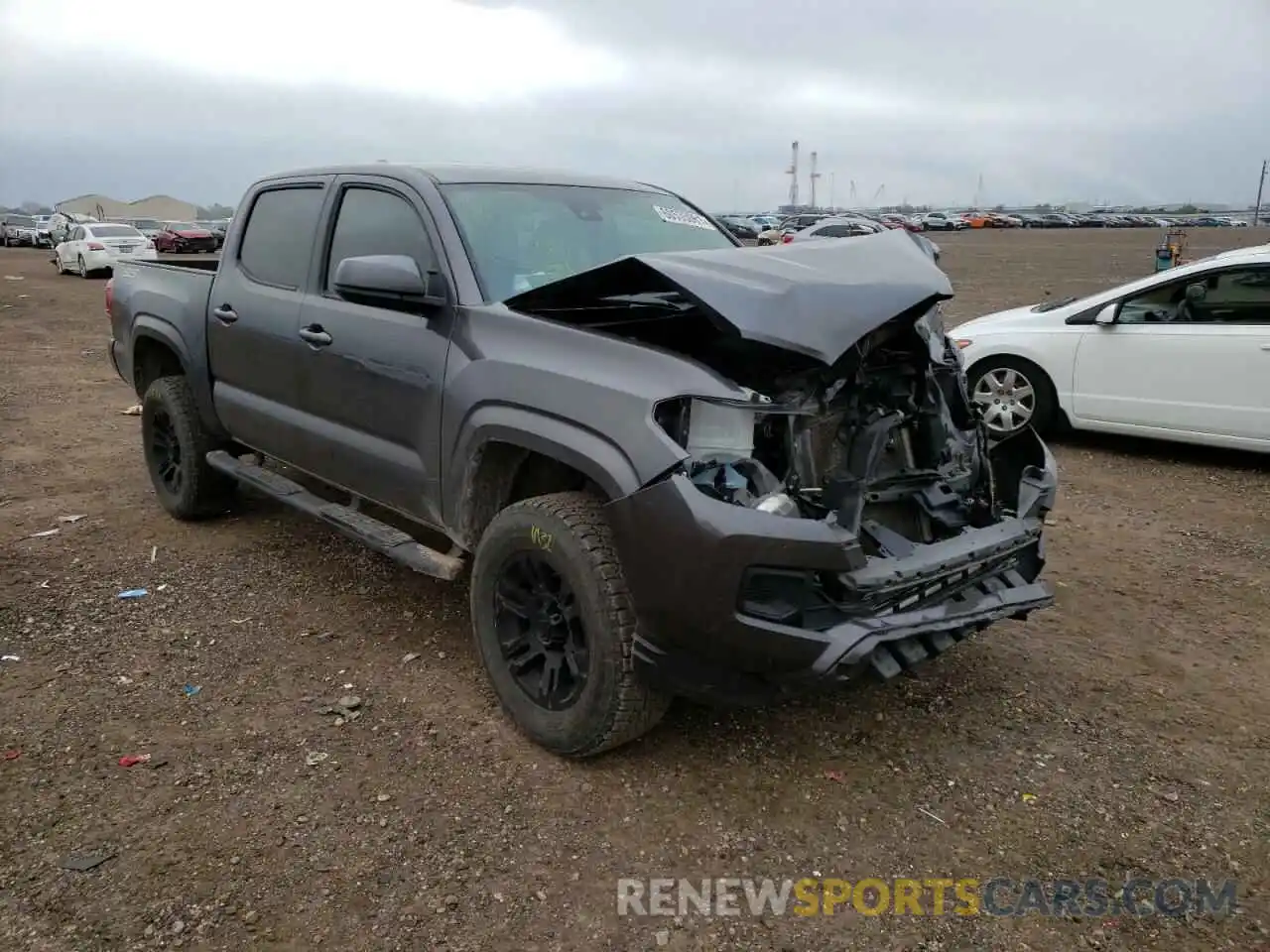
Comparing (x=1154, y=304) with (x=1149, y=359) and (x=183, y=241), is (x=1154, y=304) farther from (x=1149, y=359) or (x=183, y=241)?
(x=183, y=241)

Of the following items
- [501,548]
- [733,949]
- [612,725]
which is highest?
[501,548]

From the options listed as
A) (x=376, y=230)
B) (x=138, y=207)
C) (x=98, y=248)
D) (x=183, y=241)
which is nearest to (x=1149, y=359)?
(x=376, y=230)

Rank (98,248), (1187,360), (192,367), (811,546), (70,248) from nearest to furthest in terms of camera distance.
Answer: (811,546) < (192,367) < (1187,360) < (98,248) < (70,248)

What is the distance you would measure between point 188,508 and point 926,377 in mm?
4140

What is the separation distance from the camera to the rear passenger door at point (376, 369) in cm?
362

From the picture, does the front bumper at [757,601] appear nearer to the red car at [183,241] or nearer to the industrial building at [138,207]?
the red car at [183,241]

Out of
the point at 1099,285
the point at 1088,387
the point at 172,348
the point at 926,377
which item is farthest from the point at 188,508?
the point at 1099,285

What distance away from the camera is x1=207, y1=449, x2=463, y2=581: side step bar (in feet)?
12.0

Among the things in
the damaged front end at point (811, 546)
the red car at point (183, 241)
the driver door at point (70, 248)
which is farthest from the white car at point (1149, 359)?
the red car at point (183, 241)

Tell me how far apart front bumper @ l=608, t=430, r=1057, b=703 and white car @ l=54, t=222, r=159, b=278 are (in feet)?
83.8

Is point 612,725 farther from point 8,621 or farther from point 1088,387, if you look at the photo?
point 1088,387

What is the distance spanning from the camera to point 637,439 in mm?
2783

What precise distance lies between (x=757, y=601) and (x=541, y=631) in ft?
2.80

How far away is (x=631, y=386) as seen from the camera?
2.88 meters
